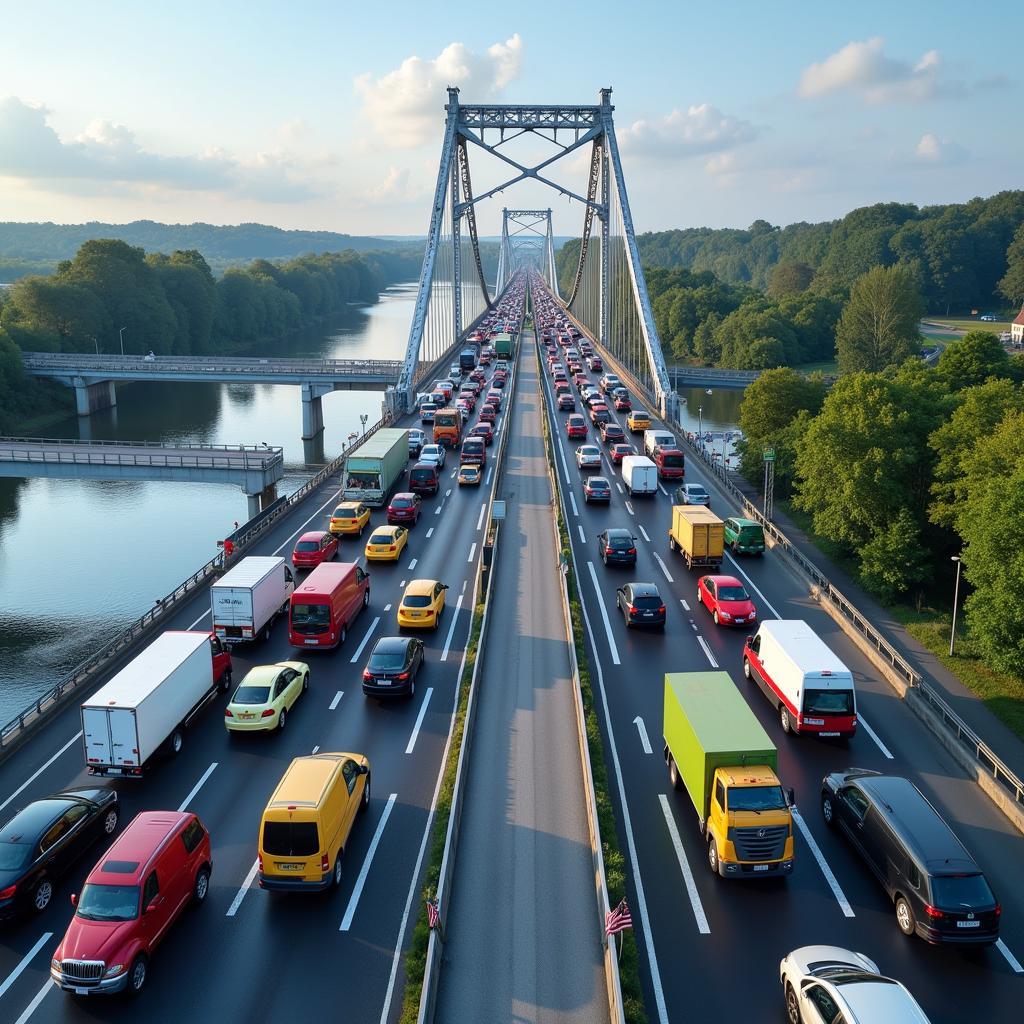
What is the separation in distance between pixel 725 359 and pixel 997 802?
129202mm

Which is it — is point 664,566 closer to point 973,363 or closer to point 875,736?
point 875,736

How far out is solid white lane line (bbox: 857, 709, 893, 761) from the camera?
2736cm

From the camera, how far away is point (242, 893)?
67.5ft

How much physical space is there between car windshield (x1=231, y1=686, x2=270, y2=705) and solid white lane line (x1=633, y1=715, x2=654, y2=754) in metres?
11.0

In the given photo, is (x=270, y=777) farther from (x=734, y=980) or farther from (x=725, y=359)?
(x=725, y=359)

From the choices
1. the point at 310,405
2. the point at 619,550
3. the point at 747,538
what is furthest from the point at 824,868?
the point at 310,405

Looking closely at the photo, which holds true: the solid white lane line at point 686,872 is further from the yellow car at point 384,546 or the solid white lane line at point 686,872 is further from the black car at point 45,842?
the yellow car at point 384,546

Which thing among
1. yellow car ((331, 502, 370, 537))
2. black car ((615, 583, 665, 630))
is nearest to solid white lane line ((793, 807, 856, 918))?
black car ((615, 583, 665, 630))

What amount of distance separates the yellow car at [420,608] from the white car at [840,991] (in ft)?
64.9

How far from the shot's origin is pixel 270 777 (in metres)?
25.5

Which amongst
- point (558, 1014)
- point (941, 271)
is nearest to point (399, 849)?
point (558, 1014)

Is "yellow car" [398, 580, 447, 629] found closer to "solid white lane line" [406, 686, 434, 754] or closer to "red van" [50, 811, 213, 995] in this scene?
"solid white lane line" [406, 686, 434, 754]

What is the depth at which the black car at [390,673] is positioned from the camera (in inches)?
1161

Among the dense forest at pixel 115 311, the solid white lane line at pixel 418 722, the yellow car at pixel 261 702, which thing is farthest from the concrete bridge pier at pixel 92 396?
the solid white lane line at pixel 418 722
